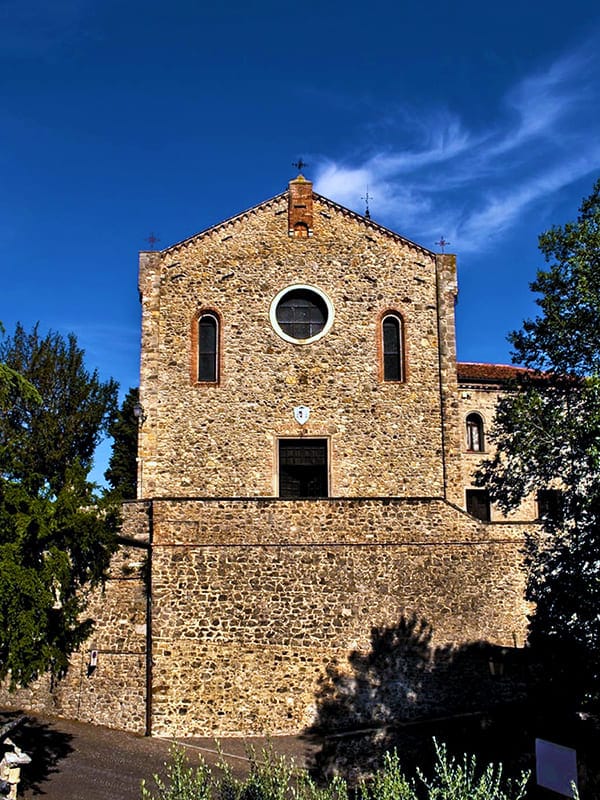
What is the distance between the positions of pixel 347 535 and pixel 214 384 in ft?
18.7

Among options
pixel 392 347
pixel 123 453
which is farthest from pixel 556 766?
pixel 123 453

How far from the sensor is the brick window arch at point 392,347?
21.6m

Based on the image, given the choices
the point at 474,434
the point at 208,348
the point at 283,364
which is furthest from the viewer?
the point at 474,434

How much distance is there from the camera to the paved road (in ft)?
46.3

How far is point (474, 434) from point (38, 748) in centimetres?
1727

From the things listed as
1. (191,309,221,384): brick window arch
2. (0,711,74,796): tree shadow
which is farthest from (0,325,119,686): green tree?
(191,309,221,384): brick window arch

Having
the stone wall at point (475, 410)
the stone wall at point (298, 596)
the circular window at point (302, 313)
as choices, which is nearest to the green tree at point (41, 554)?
the stone wall at point (298, 596)

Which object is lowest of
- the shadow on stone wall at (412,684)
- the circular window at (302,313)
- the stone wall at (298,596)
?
the shadow on stone wall at (412,684)

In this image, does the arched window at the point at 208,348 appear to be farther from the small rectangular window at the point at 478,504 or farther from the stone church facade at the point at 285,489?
the small rectangular window at the point at 478,504

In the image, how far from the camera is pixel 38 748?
51.4ft

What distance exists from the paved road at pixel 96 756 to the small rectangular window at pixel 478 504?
12.5 metres

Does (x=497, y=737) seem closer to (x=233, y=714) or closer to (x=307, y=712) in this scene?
(x=307, y=712)

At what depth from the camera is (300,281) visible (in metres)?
21.9

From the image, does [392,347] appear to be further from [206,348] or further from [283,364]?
[206,348]
